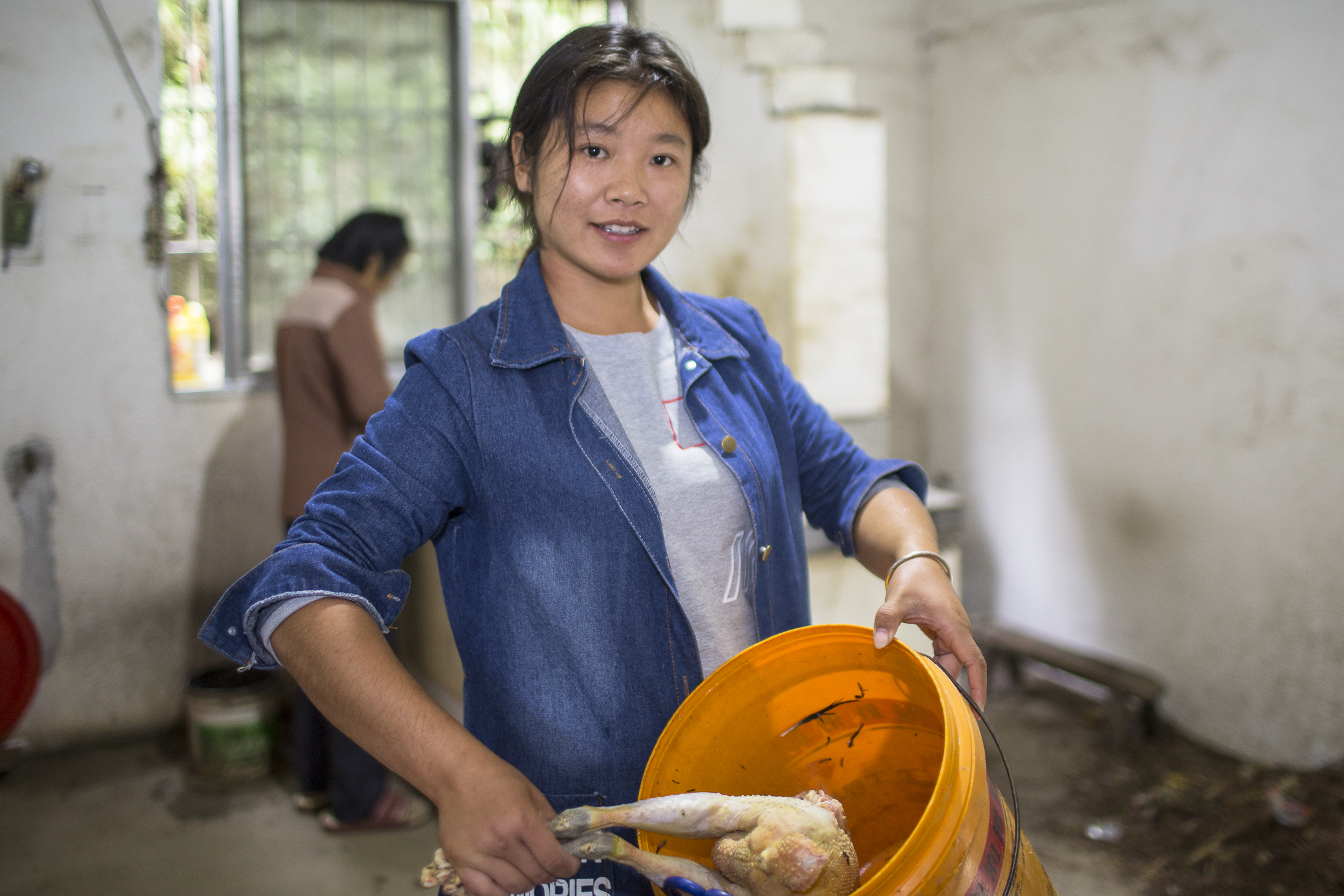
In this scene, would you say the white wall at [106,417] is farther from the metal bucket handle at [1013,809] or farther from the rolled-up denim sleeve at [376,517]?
the metal bucket handle at [1013,809]

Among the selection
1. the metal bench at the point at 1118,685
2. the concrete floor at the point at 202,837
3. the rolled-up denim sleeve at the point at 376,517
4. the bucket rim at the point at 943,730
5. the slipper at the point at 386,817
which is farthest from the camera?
the metal bench at the point at 1118,685

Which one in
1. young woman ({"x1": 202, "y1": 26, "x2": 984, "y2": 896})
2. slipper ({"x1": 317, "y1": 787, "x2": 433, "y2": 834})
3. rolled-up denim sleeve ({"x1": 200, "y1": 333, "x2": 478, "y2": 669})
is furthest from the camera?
slipper ({"x1": 317, "y1": 787, "x2": 433, "y2": 834})

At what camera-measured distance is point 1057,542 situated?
13.6 ft

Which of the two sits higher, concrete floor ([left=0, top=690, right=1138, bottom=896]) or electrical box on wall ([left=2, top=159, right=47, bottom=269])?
electrical box on wall ([left=2, top=159, right=47, bottom=269])

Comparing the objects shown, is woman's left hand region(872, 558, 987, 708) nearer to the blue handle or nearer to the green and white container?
the blue handle

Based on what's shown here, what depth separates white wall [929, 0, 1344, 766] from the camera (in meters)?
3.11

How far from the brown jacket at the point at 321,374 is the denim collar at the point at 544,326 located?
6.60 feet

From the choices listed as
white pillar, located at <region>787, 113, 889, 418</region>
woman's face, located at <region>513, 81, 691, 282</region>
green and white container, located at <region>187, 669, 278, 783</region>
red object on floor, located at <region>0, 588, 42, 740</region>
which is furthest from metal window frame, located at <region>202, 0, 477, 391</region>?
woman's face, located at <region>513, 81, 691, 282</region>

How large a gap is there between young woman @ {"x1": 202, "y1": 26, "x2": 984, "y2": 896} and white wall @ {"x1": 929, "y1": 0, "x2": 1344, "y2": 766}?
2.62 meters

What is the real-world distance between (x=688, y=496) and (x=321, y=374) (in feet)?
7.59

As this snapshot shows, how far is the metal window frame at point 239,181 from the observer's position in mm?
3646

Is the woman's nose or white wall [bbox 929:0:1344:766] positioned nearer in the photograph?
the woman's nose

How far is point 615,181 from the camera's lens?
3.72 feet

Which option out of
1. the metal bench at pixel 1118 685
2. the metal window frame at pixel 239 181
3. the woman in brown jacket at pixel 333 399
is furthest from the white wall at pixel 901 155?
the woman in brown jacket at pixel 333 399
